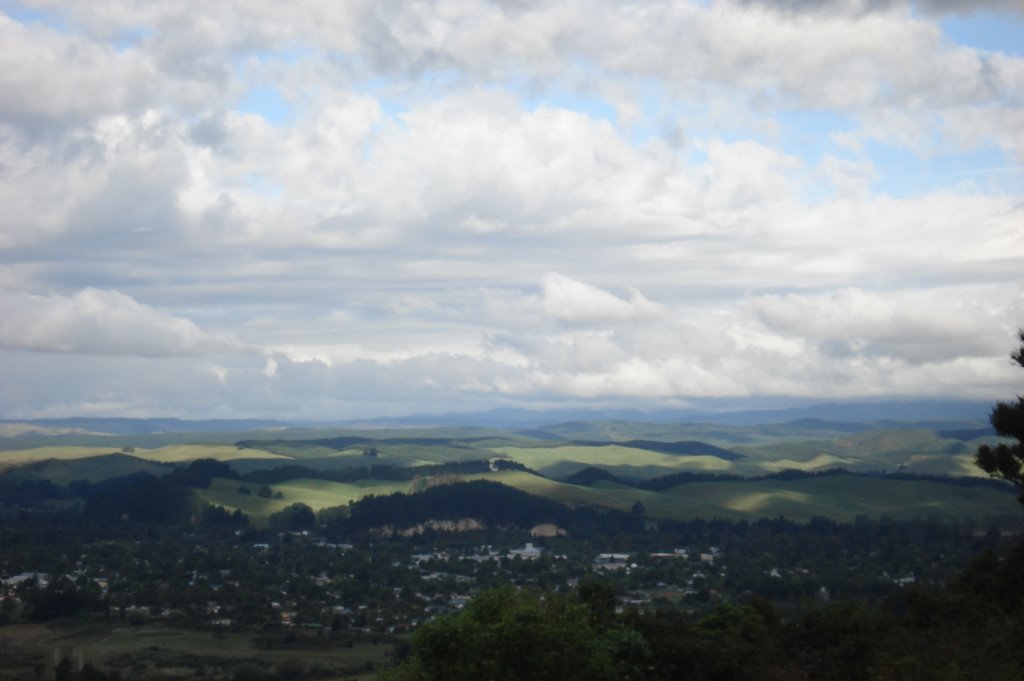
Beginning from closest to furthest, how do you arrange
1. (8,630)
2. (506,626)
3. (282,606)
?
(506,626) → (8,630) → (282,606)

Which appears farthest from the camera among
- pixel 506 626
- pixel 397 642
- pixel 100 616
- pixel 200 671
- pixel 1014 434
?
pixel 100 616

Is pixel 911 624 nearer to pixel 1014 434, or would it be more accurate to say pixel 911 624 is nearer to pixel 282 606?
pixel 1014 434

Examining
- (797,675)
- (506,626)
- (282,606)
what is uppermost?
(506,626)

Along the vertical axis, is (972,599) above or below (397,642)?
above

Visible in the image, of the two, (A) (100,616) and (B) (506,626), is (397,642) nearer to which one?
(A) (100,616)

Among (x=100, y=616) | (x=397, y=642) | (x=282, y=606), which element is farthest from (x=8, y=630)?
(x=397, y=642)

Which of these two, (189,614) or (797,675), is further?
(189,614)
